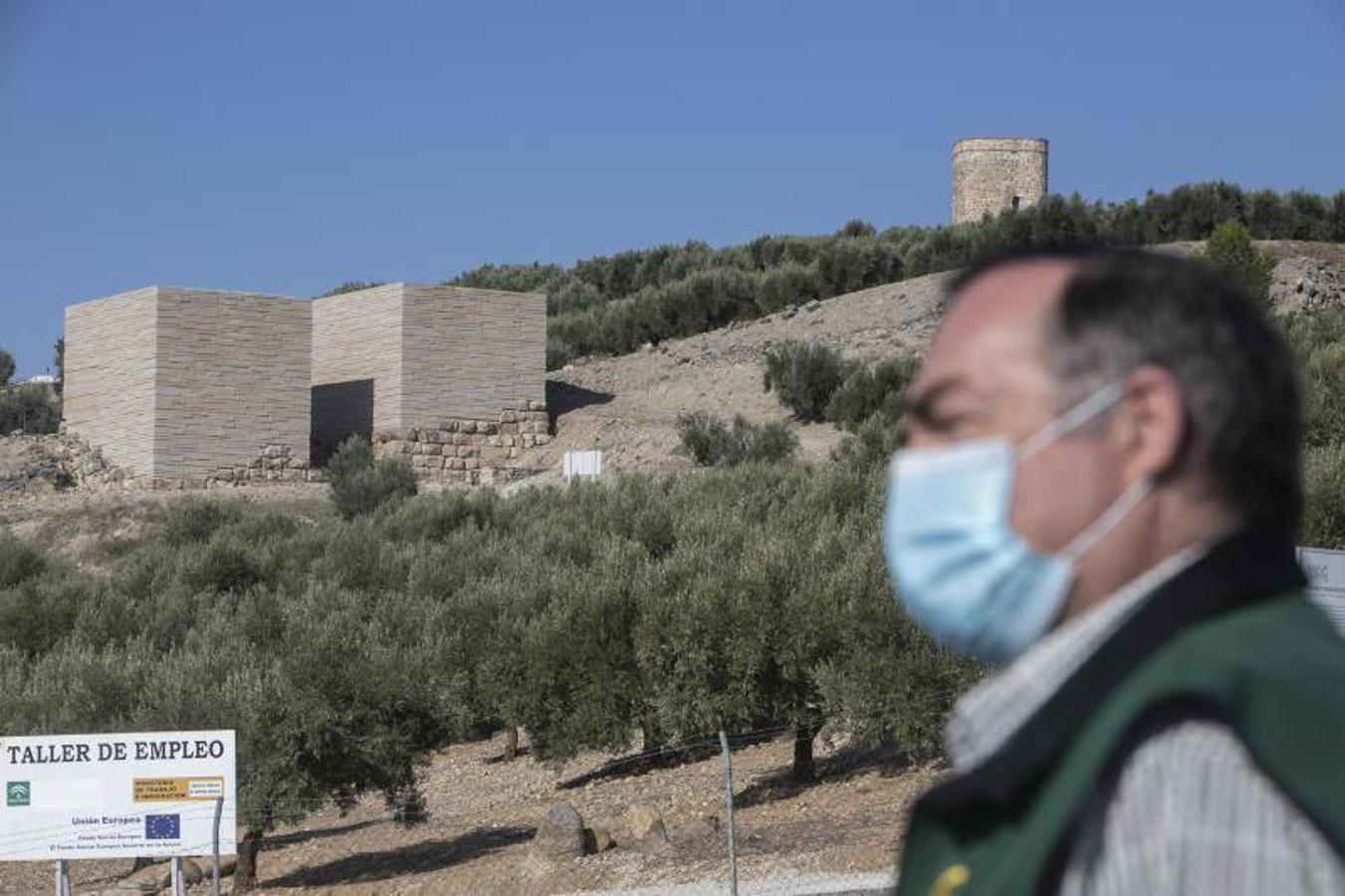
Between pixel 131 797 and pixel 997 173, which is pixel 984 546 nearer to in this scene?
pixel 131 797

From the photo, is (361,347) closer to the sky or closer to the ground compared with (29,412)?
closer to the sky

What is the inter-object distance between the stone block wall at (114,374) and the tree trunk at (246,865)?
76.9ft

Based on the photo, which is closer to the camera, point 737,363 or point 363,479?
point 363,479

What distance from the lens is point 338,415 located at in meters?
42.9

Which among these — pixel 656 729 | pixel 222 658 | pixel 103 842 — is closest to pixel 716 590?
pixel 656 729

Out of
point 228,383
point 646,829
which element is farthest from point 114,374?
point 646,829

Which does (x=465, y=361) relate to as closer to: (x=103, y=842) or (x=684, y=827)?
(x=684, y=827)

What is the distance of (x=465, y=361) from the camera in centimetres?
4169

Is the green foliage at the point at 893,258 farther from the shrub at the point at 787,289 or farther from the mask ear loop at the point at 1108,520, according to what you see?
the mask ear loop at the point at 1108,520

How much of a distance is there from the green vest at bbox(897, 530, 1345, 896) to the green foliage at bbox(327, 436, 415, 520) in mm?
33463

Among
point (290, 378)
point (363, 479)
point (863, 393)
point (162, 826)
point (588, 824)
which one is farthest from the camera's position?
point (863, 393)

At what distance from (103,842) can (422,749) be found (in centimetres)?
577

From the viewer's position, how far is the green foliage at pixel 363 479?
36.3 m

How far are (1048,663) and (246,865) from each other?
15496 millimetres
